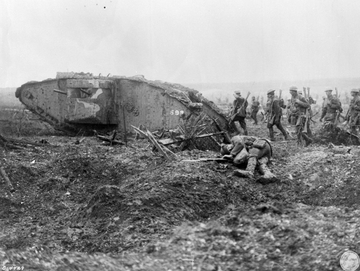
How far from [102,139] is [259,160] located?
481 cm

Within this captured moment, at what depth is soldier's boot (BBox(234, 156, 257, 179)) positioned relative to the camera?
302 inches

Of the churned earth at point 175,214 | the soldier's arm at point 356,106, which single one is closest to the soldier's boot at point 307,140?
the soldier's arm at point 356,106

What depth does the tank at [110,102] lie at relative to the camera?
12.6 m

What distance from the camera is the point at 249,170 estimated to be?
7.85m

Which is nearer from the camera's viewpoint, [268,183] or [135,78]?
[268,183]

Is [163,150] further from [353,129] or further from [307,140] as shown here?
[353,129]

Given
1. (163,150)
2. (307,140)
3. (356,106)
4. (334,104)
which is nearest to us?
(163,150)

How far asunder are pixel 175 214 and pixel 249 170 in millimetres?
2113

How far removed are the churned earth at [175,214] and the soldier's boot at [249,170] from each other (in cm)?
15

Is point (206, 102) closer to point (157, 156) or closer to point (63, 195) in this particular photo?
point (157, 156)

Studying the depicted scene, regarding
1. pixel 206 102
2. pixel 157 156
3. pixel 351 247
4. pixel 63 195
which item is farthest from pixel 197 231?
pixel 206 102

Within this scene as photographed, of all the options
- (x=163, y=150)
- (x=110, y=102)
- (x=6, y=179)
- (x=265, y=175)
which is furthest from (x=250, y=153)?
(x=110, y=102)

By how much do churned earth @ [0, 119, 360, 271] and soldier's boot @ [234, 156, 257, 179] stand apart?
0.51 ft

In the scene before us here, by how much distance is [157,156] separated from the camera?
9344 millimetres
